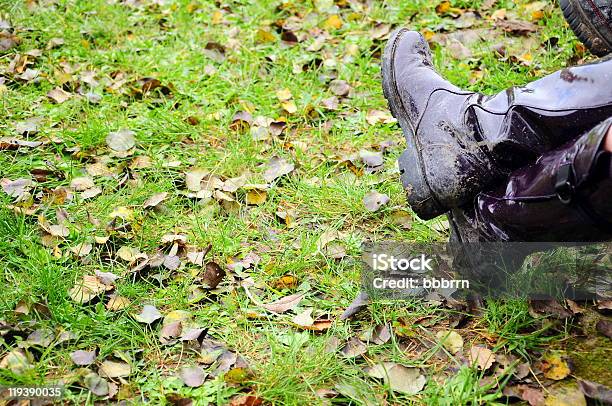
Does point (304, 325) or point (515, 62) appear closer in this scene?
point (304, 325)

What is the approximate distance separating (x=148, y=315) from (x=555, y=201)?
116cm

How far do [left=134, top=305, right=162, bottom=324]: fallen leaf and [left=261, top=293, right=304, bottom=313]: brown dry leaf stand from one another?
0.31m

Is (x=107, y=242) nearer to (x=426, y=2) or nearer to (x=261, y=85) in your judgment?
(x=261, y=85)

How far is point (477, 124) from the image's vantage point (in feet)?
5.98

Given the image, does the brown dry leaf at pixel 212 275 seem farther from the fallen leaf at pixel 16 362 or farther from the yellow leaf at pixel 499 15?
the yellow leaf at pixel 499 15

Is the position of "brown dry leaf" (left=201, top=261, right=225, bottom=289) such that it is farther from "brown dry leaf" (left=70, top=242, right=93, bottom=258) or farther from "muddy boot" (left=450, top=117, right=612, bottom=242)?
"muddy boot" (left=450, top=117, right=612, bottom=242)

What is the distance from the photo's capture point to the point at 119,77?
10.0ft

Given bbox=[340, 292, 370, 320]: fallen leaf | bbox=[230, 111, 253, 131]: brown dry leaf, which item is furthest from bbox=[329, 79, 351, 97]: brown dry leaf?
bbox=[340, 292, 370, 320]: fallen leaf

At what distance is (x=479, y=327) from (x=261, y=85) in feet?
5.47

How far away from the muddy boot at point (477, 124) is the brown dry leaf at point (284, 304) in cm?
46

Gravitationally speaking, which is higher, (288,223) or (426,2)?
(426,2)

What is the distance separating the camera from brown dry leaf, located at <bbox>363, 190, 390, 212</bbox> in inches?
91.5

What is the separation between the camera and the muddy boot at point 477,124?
1.65 metres

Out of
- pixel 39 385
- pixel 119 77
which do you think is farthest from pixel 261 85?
pixel 39 385
